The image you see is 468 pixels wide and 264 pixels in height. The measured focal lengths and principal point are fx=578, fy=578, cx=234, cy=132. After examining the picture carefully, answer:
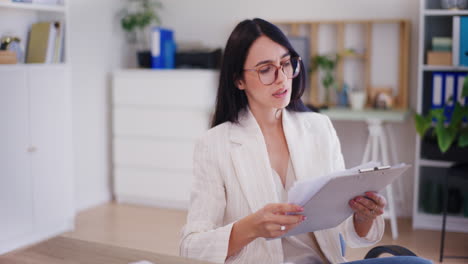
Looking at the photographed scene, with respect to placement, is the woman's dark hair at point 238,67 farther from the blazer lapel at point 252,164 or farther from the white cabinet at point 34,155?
the white cabinet at point 34,155

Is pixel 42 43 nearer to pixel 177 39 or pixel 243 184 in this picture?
pixel 177 39

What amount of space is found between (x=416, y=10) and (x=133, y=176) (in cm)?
257

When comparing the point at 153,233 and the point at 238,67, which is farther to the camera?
the point at 153,233

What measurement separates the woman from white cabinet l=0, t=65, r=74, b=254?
2.18 metres

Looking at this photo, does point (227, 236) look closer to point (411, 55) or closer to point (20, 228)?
point (20, 228)

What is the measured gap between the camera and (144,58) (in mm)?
4785

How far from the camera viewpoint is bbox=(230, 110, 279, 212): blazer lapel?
5.63 feet

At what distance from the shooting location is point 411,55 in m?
4.32

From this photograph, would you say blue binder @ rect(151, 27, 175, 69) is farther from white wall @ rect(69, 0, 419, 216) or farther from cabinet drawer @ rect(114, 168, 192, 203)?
cabinet drawer @ rect(114, 168, 192, 203)

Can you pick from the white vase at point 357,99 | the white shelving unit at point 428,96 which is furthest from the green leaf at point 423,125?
the white vase at point 357,99

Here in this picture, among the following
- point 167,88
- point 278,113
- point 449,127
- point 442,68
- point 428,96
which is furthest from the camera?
point 167,88

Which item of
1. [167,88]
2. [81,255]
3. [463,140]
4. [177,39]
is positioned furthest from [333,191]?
[177,39]

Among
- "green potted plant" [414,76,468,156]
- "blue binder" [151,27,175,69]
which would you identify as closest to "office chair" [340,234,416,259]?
"green potted plant" [414,76,468,156]

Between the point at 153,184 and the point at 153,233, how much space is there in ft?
2.51
